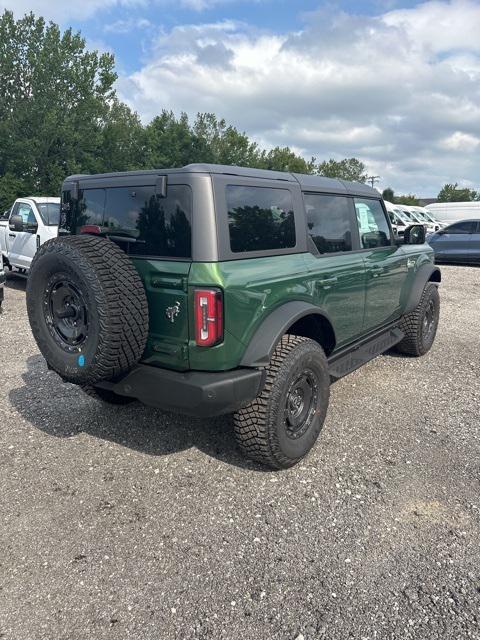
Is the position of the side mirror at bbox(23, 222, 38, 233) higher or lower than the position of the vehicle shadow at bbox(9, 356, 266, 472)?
higher

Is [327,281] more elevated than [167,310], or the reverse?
[327,281]

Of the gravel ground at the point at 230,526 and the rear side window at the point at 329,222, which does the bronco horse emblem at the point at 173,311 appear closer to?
the gravel ground at the point at 230,526

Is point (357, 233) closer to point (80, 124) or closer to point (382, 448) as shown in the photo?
point (382, 448)

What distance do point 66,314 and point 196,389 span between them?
38.6 inches

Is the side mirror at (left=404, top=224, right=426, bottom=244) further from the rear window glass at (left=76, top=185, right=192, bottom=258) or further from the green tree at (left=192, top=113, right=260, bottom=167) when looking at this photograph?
the green tree at (left=192, top=113, right=260, bottom=167)

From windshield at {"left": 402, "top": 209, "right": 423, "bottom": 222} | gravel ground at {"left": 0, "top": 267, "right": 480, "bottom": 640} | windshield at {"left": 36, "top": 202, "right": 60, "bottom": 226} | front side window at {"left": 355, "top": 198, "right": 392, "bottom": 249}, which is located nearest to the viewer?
gravel ground at {"left": 0, "top": 267, "right": 480, "bottom": 640}

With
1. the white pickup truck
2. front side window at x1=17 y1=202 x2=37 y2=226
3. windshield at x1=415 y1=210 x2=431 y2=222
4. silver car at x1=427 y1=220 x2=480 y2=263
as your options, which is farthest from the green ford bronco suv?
windshield at x1=415 y1=210 x2=431 y2=222

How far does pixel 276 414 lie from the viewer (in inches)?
116

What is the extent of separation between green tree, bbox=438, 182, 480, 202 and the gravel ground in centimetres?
7812

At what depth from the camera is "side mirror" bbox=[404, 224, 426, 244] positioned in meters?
5.05

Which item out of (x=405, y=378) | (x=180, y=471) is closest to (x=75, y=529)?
(x=180, y=471)

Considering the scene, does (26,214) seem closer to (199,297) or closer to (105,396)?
(105,396)

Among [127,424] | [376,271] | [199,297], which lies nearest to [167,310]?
[199,297]

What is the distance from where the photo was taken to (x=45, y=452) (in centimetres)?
340
